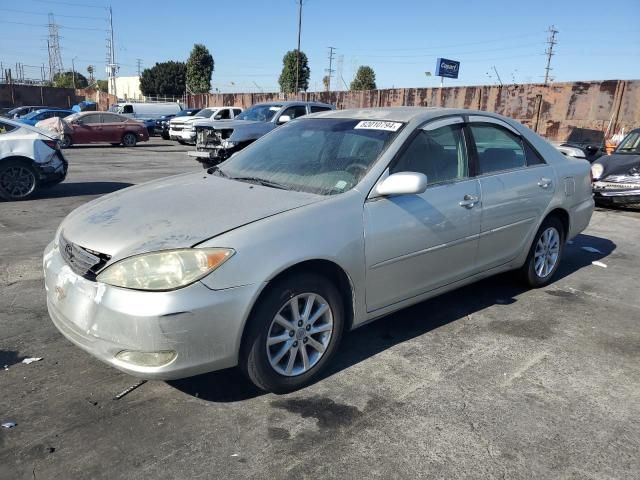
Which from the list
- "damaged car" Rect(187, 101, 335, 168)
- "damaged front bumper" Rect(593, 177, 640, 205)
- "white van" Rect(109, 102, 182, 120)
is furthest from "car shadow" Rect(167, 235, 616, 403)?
"white van" Rect(109, 102, 182, 120)

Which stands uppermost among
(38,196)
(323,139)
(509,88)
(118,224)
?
(509,88)

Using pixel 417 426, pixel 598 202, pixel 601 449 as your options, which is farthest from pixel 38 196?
pixel 598 202

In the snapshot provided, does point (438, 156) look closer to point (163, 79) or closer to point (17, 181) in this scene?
point (17, 181)

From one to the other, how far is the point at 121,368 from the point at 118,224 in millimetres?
824

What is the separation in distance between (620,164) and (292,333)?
29.9ft

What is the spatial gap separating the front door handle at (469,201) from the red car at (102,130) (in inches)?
770

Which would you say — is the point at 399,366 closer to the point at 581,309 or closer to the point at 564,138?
the point at 581,309

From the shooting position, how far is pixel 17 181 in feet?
29.6

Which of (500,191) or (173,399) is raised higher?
(500,191)

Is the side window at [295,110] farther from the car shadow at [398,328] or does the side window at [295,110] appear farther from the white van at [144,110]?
the white van at [144,110]

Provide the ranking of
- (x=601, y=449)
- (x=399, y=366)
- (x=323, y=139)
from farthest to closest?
(x=323, y=139)
(x=399, y=366)
(x=601, y=449)

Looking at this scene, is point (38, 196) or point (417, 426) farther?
point (38, 196)

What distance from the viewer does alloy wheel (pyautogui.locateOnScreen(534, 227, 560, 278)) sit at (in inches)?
194

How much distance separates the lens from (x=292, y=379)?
3080mm
